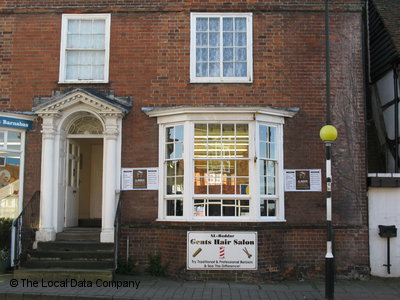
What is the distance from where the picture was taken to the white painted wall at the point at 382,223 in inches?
408

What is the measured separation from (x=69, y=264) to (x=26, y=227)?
163cm

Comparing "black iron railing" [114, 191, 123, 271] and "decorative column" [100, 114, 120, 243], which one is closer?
"black iron railing" [114, 191, 123, 271]

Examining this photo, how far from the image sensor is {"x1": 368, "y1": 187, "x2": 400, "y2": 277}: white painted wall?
34.0ft

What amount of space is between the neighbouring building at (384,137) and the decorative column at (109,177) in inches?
233

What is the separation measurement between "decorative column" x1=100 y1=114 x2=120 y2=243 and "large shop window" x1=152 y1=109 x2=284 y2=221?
3.70 ft

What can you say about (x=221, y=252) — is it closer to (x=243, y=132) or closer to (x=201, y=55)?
(x=243, y=132)

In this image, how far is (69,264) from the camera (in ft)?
32.0

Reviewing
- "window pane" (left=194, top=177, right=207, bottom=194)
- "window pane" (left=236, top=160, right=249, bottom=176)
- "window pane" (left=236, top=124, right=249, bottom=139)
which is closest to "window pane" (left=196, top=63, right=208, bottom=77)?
"window pane" (left=236, top=124, right=249, bottom=139)

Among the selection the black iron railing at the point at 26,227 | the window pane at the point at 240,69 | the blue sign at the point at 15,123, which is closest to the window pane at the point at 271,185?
the window pane at the point at 240,69

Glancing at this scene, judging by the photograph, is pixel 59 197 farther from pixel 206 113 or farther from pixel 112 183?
pixel 206 113

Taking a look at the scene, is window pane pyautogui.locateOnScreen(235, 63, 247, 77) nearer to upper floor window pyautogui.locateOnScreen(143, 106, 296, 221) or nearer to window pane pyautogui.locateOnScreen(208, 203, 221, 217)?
upper floor window pyautogui.locateOnScreen(143, 106, 296, 221)

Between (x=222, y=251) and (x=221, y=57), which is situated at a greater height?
(x=221, y=57)

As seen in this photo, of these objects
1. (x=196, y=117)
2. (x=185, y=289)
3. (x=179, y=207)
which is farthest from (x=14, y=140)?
(x=185, y=289)

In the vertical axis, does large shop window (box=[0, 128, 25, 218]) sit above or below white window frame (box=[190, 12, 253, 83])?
below
